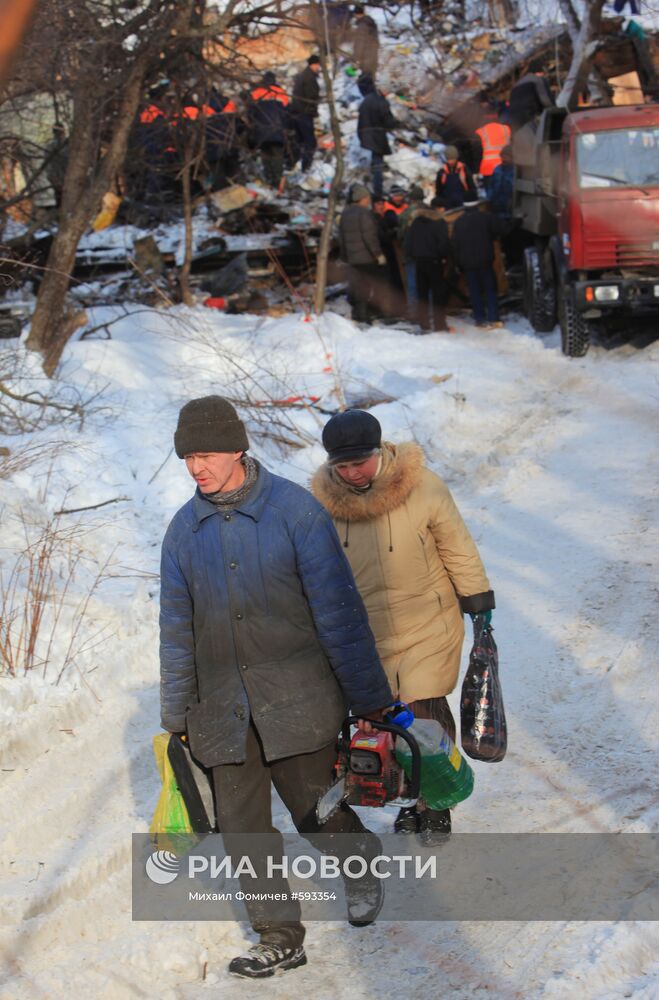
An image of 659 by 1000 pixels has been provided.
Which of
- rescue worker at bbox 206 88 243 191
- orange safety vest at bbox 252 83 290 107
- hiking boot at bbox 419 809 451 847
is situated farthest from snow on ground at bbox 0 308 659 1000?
orange safety vest at bbox 252 83 290 107

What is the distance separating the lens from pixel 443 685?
407cm

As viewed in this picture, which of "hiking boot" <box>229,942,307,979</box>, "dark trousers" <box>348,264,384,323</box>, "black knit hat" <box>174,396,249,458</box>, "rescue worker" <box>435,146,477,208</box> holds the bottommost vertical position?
"hiking boot" <box>229,942,307,979</box>

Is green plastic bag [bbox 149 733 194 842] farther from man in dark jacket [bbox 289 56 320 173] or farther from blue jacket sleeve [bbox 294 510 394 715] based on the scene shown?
man in dark jacket [bbox 289 56 320 173]

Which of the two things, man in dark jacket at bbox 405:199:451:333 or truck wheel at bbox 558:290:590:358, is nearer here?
truck wheel at bbox 558:290:590:358

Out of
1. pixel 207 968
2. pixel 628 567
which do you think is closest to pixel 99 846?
pixel 207 968

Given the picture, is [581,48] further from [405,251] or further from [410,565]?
[410,565]

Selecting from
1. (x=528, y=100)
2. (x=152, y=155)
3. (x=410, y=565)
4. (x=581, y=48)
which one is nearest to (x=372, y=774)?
(x=410, y=565)

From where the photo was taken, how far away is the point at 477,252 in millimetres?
13562

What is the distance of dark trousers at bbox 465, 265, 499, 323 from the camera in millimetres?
13898

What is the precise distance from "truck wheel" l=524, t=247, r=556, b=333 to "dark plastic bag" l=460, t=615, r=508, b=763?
9.74 meters

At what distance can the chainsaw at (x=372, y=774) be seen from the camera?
3443 mm

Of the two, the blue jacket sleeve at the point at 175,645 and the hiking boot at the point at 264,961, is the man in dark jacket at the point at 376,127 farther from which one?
the hiking boot at the point at 264,961

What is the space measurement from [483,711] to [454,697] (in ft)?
5.65

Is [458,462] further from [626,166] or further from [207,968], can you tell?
[207,968]
